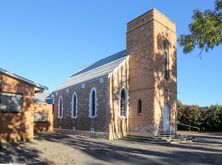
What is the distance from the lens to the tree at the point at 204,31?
837 inches

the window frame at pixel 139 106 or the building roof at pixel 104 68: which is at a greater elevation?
the building roof at pixel 104 68

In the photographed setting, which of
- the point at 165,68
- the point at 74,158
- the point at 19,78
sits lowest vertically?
the point at 74,158

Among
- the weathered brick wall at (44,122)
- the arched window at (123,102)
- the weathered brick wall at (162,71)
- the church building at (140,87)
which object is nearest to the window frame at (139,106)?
the church building at (140,87)

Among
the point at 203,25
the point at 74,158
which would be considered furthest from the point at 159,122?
the point at 74,158

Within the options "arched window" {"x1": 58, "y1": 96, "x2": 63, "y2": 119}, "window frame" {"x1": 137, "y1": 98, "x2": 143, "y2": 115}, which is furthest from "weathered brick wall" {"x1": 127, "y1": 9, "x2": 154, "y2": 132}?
"arched window" {"x1": 58, "y1": 96, "x2": 63, "y2": 119}

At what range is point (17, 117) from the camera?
2041cm

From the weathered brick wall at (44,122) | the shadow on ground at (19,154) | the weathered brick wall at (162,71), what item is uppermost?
the weathered brick wall at (162,71)

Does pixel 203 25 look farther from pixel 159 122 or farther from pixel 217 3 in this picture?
pixel 159 122

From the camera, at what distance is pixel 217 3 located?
2170cm

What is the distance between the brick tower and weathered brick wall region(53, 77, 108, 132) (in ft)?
8.55

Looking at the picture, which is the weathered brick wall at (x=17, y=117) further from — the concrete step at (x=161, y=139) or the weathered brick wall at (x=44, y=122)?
the weathered brick wall at (x=44, y=122)

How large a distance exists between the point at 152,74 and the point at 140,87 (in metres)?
1.81

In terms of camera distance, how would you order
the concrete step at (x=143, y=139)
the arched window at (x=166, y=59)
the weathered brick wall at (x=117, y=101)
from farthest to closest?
the arched window at (x=166, y=59)
the weathered brick wall at (x=117, y=101)
the concrete step at (x=143, y=139)

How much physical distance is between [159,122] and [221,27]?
8.99 m
